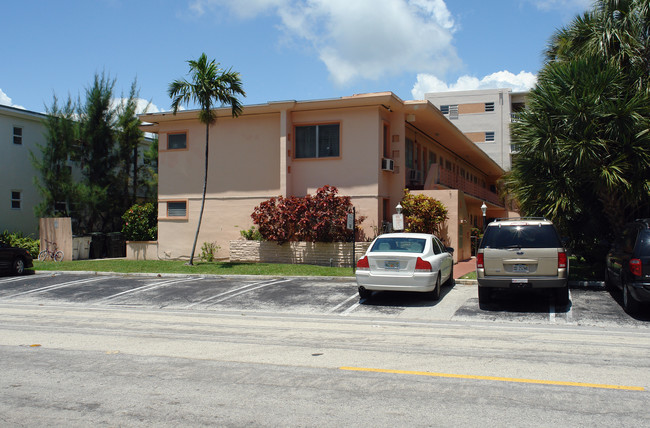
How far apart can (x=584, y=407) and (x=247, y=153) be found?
19.7 m

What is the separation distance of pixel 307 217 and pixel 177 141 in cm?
792

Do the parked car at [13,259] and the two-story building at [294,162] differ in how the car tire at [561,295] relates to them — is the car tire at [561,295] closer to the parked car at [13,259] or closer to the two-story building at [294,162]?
the two-story building at [294,162]

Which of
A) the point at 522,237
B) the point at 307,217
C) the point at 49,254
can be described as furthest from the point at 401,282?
the point at 49,254

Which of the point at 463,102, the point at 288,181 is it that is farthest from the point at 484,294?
the point at 463,102

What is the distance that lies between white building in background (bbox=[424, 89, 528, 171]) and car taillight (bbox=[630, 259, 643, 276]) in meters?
46.6

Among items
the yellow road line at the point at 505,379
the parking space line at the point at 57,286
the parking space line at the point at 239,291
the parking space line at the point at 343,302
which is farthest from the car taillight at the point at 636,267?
the parking space line at the point at 57,286

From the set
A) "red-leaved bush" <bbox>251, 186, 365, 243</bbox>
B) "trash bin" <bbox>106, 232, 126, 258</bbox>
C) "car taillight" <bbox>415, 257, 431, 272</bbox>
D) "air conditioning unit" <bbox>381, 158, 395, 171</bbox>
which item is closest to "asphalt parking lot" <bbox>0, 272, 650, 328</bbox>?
"car taillight" <bbox>415, 257, 431, 272</bbox>

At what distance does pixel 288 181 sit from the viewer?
73.2 ft

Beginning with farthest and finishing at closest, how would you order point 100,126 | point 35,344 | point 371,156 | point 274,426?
1. point 100,126
2. point 371,156
3. point 35,344
4. point 274,426

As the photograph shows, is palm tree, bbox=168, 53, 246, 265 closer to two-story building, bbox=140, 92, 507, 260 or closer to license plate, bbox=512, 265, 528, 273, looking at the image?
two-story building, bbox=140, 92, 507, 260

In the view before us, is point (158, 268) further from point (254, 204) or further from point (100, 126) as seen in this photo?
point (100, 126)

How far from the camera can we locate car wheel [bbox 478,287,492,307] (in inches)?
475

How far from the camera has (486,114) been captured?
5647 centimetres

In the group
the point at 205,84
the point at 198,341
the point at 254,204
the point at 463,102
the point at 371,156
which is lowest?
the point at 198,341
